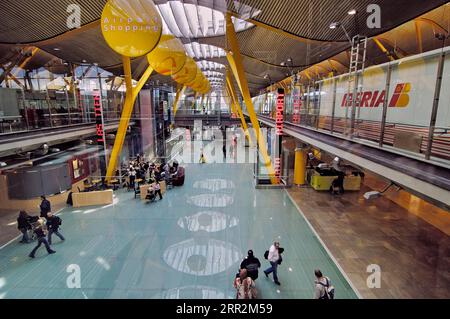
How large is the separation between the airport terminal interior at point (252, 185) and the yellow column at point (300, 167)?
0.24 feet

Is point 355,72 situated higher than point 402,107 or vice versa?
point 355,72

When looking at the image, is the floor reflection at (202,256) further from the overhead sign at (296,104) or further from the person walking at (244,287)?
the overhead sign at (296,104)

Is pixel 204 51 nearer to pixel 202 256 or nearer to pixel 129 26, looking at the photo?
pixel 129 26

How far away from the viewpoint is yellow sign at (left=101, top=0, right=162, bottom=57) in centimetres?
527

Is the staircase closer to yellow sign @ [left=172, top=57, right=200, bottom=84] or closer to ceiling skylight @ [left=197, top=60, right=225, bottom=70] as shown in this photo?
yellow sign @ [left=172, top=57, right=200, bottom=84]

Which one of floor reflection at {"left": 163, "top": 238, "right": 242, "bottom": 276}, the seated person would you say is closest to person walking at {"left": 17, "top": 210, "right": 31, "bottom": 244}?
the seated person

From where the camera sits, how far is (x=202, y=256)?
7031mm

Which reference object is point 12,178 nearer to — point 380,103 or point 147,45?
point 147,45

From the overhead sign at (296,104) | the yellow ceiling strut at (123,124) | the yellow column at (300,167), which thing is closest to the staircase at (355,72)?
the overhead sign at (296,104)

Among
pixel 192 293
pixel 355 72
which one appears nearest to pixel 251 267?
pixel 192 293

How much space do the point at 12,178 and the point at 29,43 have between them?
673cm

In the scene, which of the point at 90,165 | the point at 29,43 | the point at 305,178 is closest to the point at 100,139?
the point at 90,165

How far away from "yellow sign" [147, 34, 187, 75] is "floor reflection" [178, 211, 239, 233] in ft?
18.2

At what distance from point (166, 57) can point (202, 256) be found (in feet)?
21.8
